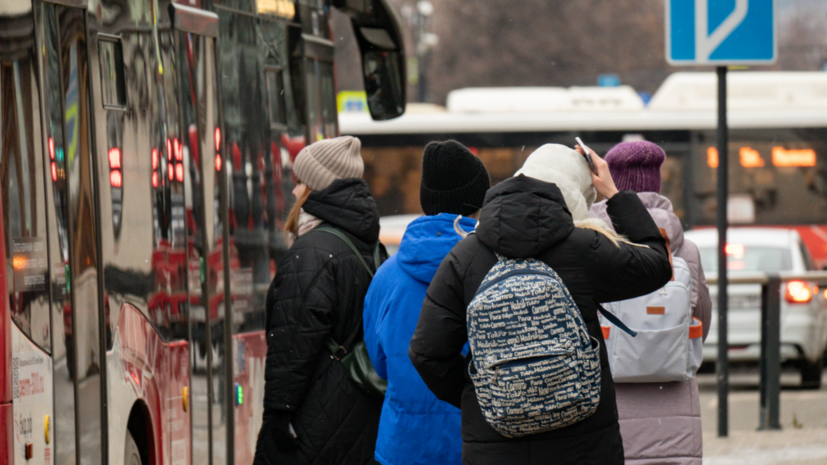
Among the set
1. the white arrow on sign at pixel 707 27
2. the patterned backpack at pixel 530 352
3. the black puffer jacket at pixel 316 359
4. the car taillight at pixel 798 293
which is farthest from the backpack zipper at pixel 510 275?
the car taillight at pixel 798 293

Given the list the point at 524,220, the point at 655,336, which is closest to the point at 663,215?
the point at 655,336

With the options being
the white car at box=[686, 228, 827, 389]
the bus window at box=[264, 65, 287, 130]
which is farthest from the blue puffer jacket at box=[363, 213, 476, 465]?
the white car at box=[686, 228, 827, 389]

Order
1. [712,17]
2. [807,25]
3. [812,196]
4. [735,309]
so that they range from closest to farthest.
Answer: [712,17] → [735,309] → [812,196] → [807,25]

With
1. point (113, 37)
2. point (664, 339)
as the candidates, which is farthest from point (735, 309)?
point (113, 37)

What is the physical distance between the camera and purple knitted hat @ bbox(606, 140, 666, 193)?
3.93 m

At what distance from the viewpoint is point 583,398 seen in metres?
2.72

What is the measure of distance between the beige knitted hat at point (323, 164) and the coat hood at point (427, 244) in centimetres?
72

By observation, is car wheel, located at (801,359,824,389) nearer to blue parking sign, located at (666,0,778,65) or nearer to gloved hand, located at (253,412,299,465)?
blue parking sign, located at (666,0,778,65)

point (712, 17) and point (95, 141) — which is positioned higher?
point (712, 17)

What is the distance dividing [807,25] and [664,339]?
6638cm

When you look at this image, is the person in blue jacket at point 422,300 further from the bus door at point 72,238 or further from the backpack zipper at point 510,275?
the bus door at point 72,238

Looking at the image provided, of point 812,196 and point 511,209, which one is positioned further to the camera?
point 812,196

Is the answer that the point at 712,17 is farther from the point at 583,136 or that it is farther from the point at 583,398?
the point at 583,136

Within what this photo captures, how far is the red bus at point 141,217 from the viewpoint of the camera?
9.77 ft
